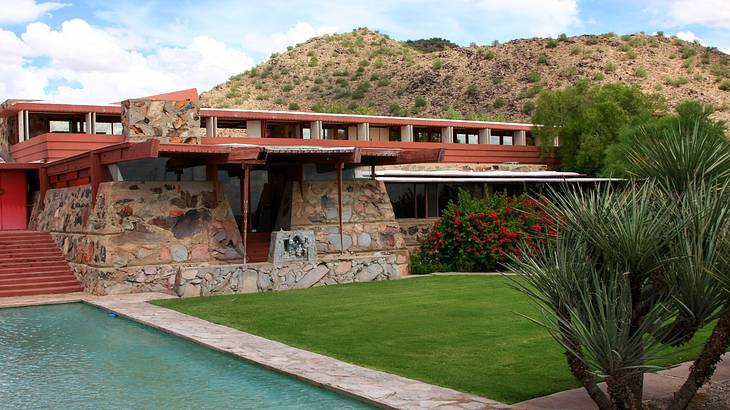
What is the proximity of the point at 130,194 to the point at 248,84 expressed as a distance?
58004mm

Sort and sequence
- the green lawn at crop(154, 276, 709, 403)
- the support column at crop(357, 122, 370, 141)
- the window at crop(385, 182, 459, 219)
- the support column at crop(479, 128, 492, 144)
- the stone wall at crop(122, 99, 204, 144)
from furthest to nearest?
the support column at crop(479, 128, 492, 144) → the support column at crop(357, 122, 370, 141) → the window at crop(385, 182, 459, 219) → the stone wall at crop(122, 99, 204, 144) → the green lawn at crop(154, 276, 709, 403)

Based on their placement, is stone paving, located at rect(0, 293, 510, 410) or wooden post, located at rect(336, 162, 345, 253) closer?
stone paving, located at rect(0, 293, 510, 410)

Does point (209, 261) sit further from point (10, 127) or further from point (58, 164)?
point (10, 127)

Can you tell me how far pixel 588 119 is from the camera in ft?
114

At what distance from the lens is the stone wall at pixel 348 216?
21.4 metres

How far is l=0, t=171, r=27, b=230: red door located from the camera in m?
26.5

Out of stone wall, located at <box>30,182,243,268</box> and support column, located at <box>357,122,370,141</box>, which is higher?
support column, located at <box>357,122,370,141</box>

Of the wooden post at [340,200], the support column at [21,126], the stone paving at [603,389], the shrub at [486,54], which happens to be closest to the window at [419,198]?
the wooden post at [340,200]

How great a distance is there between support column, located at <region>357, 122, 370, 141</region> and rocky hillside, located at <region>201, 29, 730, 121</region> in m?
22.2

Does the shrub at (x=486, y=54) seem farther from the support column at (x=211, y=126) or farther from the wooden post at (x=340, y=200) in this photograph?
the wooden post at (x=340, y=200)

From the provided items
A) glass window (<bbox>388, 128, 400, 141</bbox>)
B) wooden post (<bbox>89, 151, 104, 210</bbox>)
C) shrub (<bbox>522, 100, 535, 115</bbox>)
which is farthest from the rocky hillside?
wooden post (<bbox>89, 151, 104, 210</bbox>)

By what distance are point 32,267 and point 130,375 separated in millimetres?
11704

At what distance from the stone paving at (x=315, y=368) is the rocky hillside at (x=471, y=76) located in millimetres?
43872

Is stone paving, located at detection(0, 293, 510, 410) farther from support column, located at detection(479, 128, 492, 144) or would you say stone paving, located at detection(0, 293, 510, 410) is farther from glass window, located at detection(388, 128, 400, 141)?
support column, located at detection(479, 128, 492, 144)
